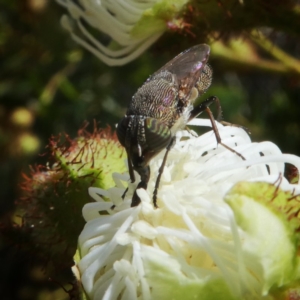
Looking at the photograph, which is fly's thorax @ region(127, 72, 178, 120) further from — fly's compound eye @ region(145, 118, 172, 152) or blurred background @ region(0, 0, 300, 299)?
blurred background @ region(0, 0, 300, 299)

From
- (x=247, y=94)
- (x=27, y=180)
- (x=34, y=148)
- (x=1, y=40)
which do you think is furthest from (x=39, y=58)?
(x=27, y=180)

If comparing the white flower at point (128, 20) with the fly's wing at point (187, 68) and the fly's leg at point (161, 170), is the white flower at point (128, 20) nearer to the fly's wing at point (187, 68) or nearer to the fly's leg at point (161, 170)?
the fly's wing at point (187, 68)

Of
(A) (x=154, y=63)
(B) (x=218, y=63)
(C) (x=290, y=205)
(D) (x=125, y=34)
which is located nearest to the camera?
(C) (x=290, y=205)

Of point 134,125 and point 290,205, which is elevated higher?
point 290,205

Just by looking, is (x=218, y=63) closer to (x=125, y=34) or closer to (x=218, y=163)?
(x=125, y=34)

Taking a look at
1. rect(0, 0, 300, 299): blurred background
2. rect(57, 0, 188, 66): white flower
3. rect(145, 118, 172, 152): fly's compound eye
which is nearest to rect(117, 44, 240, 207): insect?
rect(145, 118, 172, 152): fly's compound eye

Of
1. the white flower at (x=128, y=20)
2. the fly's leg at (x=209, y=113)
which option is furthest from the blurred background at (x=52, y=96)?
the fly's leg at (x=209, y=113)

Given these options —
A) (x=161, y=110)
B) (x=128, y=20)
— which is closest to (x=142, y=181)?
(x=161, y=110)
